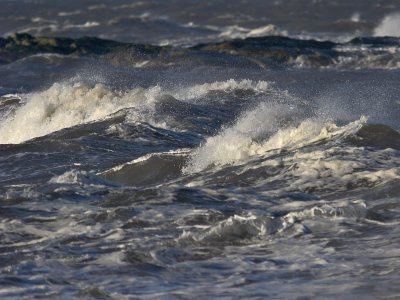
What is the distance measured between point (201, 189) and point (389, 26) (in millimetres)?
33698

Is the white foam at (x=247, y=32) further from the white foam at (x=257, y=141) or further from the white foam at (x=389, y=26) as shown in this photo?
the white foam at (x=257, y=141)

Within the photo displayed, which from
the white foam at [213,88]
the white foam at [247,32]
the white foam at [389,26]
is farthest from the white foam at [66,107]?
the white foam at [389,26]

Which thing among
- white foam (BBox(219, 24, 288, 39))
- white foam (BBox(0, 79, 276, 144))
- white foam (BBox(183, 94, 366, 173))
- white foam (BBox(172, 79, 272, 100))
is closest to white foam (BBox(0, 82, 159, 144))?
white foam (BBox(0, 79, 276, 144))

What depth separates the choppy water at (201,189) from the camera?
806 cm

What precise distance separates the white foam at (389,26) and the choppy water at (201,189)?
16.5 m

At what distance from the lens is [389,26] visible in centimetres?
4344

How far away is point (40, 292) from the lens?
7789 millimetres

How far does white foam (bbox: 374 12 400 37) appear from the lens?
42000mm

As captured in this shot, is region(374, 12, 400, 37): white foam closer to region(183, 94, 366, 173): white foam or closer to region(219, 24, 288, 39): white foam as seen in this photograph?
region(219, 24, 288, 39): white foam

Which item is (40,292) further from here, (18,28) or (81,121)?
(18,28)

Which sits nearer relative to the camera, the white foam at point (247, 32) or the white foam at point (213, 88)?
the white foam at point (213, 88)

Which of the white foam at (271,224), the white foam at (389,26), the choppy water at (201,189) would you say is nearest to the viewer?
the choppy water at (201,189)

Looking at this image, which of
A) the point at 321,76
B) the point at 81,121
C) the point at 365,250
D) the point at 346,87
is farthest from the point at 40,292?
the point at 321,76

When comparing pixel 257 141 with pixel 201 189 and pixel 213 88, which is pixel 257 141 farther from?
pixel 213 88
